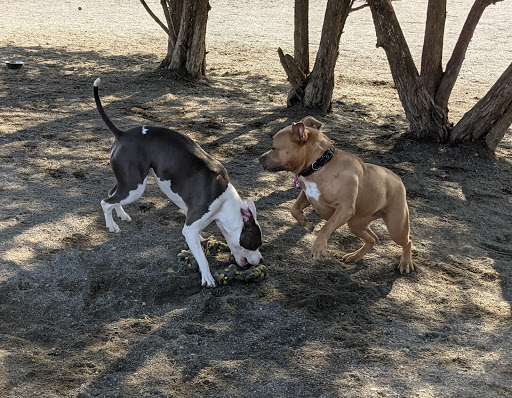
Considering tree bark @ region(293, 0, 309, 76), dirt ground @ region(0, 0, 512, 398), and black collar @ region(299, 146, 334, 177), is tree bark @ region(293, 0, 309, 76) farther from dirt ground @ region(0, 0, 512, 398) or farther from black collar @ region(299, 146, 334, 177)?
black collar @ region(299, 146, 334, 177)

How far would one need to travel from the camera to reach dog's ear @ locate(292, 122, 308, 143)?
5.20 meters

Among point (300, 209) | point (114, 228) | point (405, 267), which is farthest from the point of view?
point (114, 228)

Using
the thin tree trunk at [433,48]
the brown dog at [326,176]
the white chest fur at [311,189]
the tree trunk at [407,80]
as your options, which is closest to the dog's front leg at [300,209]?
the brown dog at [326,176]

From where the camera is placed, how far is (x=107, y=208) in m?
5.97

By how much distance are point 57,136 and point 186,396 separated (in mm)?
5340

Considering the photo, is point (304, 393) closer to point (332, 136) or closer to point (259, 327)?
point (259, 327)

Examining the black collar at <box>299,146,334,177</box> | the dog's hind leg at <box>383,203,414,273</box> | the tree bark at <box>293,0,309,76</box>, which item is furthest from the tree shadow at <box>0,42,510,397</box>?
Answer: the tree bark at <box>293,0,309,76</box>

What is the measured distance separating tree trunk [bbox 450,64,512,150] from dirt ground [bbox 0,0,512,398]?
198 millimetres

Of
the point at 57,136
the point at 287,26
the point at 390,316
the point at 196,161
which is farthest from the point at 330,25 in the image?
the point at 287,26

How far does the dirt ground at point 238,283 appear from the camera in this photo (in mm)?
4301

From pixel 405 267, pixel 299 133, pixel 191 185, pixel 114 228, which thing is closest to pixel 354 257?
pixel 405 267

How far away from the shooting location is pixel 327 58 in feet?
32.0

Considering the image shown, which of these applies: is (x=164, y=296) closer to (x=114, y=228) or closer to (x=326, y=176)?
(x=114, y=228)

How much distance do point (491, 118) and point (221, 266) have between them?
4878mm
